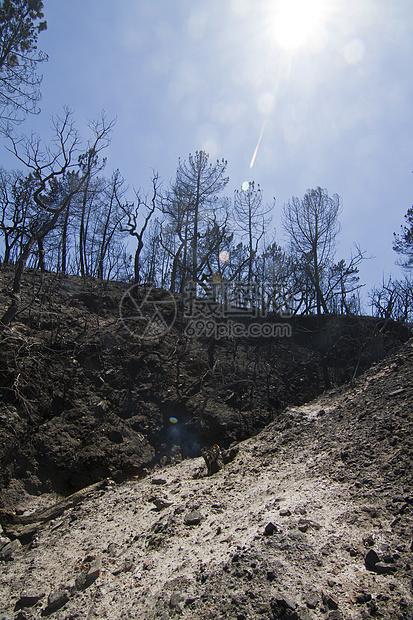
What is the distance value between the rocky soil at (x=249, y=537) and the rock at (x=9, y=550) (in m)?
0.01

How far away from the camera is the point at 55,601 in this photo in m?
3.11

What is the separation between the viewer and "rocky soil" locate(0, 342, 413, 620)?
8.30ft

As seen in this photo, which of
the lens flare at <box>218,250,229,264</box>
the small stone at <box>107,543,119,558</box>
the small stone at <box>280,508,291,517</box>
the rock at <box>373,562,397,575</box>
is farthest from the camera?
the lens flare at <box>218,250,229,264</box>

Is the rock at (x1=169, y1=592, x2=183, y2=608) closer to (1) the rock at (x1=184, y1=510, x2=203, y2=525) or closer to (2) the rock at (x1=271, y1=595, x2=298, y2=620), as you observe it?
(2) the rock at (x1=271, y1=595, x2=298, y2=620)

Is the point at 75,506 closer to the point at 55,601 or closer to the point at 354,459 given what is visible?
the point at 55,601

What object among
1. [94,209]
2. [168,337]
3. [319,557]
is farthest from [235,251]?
[319,557]

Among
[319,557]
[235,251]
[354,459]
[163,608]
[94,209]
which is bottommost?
[163,608]

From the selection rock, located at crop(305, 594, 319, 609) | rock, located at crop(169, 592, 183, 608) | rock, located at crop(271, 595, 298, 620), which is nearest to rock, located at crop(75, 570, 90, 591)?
rock, located at crop(169, 592, 183, 608)

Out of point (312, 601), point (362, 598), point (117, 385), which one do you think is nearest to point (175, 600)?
point (312, 601)

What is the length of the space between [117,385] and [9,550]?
166 inches

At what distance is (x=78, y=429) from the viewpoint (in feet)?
21.6

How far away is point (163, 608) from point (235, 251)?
18115mm

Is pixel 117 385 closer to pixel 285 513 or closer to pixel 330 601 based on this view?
pixel 285 513

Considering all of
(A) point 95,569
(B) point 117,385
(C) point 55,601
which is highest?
→ (B) point 117,385
